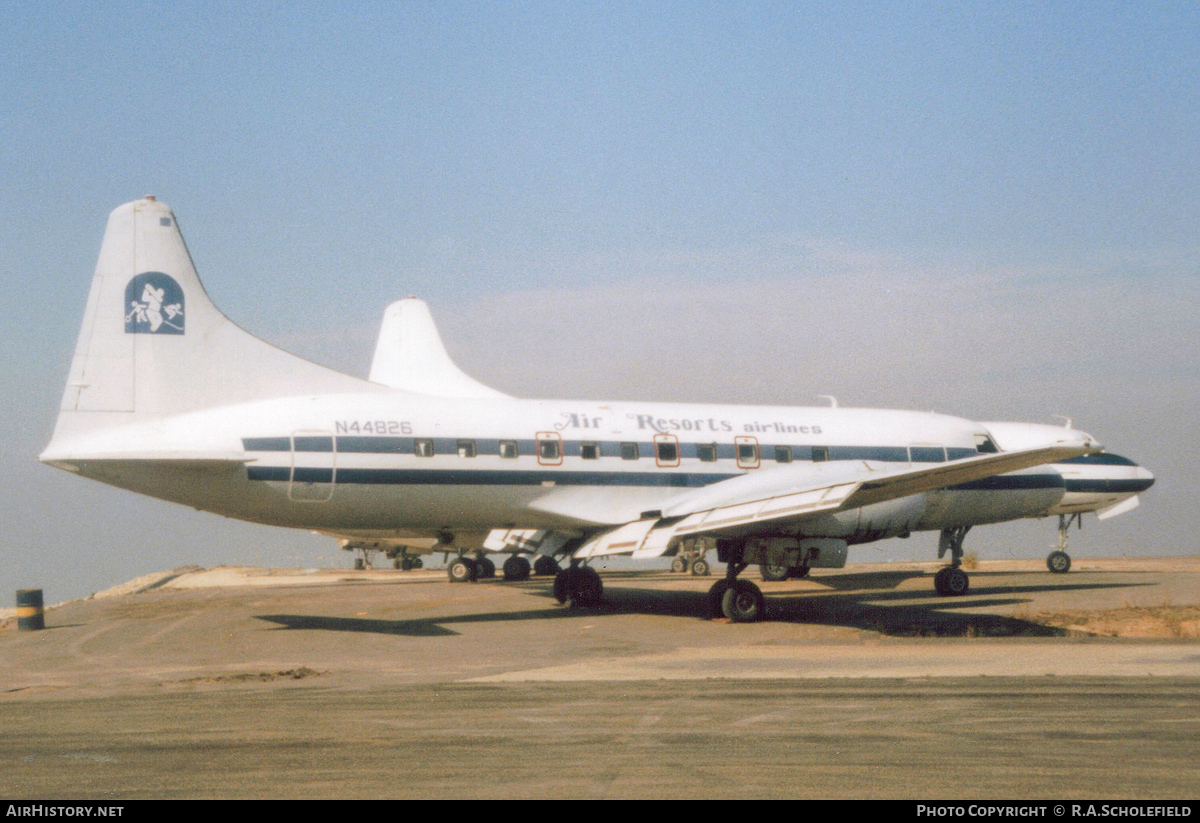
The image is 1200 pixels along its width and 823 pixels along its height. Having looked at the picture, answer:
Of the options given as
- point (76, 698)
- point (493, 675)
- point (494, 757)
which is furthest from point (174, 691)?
point (494, 757)

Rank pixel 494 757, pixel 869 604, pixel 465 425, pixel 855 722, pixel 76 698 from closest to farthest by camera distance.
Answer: pixel 494 757 → pixel 855 722 → pixel 76 698 → pixel 465 425 → pixel 869 604

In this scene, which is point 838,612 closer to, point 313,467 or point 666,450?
point 666,450

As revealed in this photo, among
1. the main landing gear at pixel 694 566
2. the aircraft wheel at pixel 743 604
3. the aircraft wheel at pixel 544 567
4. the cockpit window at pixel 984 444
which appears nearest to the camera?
the aircraft wheel at pixel 743 604

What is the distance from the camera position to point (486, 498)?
21.0 meters

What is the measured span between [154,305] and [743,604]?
12.2 metres

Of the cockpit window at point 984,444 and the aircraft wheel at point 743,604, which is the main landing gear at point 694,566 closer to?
the cockpit window at point 984,444

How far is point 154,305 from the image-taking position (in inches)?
747

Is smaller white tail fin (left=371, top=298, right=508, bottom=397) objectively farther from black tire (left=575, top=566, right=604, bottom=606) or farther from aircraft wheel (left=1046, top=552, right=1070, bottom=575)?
aircraft wheel (left=1046, top=552, right=1070, bottom=575)

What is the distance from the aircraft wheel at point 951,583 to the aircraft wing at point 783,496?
6.87 meters

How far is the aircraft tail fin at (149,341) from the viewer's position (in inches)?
726

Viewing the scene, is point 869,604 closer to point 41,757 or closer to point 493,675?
point 493,675

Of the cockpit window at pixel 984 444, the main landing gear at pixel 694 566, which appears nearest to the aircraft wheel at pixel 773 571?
the cockpit window at pixel 984 444

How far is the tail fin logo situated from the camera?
61.7 ft
